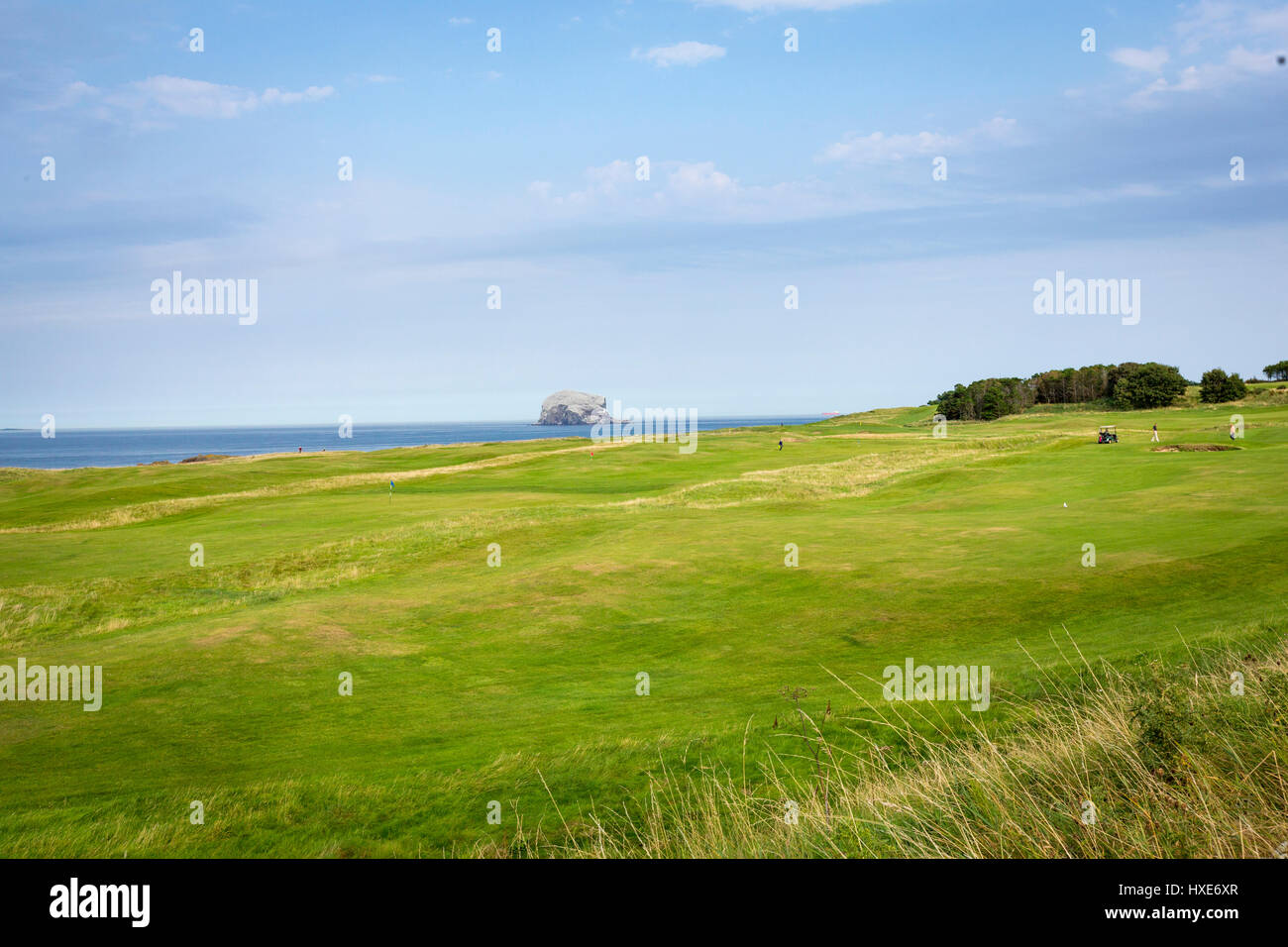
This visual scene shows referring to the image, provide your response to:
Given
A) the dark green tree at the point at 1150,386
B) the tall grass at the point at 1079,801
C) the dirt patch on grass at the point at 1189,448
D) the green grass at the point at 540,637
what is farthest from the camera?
the dark green tree at the point at 1150,386

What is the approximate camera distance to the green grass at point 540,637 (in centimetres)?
949

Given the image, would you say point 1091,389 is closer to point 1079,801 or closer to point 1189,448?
point 1189,448

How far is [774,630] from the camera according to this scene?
17.2 metres

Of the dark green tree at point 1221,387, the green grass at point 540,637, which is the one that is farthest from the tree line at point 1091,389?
the green grass at point 540,637

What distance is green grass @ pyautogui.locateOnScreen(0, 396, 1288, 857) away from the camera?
949 centimetres

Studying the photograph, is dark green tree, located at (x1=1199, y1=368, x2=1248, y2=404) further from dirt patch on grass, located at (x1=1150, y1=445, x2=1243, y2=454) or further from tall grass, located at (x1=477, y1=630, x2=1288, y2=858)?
tall grass, located at (x1=477, y1=630, x2=1288, y2=858)

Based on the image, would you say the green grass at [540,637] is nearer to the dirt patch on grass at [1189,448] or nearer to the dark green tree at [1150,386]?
the dirt patch on grass at [1189,448]

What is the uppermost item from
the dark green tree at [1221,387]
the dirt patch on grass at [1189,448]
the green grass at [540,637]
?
the dark green tree at [1221,387]

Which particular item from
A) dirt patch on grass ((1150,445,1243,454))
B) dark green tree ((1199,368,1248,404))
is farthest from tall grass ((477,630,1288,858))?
dark green tree ((1199,368,1248,404))

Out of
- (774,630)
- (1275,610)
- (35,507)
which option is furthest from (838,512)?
(35,507)

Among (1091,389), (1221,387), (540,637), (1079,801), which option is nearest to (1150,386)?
(1221,387)
